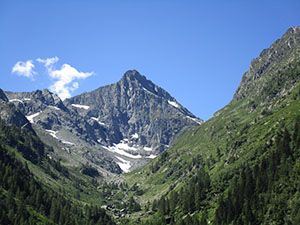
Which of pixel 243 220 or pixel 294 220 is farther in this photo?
pixel 243 220

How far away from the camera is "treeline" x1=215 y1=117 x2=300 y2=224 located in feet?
449

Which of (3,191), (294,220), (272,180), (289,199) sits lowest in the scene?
(294,220)

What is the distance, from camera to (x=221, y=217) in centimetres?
16150

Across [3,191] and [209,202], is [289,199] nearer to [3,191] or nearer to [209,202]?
[209,202]

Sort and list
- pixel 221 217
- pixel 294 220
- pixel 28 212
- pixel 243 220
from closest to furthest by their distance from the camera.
Result: 1. pixel 294 220
2. pixel 243 220
3. pixel 221 217
4. pixel 28 212

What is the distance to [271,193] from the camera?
151375mm

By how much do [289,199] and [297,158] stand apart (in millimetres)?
30718

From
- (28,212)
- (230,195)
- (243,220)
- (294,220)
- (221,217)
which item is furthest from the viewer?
(28,212)

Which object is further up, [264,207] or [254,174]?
[254,174]

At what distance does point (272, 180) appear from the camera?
15888cm

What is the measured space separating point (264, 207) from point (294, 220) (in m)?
21.3

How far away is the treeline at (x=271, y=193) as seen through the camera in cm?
13688

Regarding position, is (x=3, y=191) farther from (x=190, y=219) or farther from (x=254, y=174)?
(x=254, y=174)

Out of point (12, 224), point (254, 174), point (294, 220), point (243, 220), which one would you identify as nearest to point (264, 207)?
point (243, 220)
